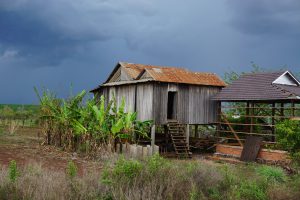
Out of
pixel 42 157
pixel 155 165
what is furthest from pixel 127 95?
pixel 155 165

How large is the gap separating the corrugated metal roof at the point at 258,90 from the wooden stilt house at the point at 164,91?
108 centimetres

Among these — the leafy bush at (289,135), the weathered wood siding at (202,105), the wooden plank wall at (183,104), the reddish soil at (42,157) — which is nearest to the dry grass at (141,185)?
the reddish soil at (42,157)

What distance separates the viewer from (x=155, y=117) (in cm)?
2112

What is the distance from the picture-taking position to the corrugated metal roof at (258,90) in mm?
19234

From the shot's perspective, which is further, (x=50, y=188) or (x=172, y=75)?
(x=172, y=75)

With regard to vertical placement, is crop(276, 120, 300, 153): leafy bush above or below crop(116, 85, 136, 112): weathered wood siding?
below

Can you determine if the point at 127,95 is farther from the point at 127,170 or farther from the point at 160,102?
the point at 127,170

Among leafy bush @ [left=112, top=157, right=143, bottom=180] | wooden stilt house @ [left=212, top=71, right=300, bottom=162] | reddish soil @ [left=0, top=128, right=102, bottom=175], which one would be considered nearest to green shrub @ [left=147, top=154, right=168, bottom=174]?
leafy bush @ [left=112, top=157, right=143, bottom=180]

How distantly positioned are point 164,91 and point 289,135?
6994 millimetres

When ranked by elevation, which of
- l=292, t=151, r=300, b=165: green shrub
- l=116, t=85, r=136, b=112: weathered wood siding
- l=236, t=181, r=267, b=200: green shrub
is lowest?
l=236, t=181, r=267, b=200: green shrub

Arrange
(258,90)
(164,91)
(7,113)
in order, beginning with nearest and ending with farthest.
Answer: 1. (258,90)
2. (164,91)
3. (7,113)

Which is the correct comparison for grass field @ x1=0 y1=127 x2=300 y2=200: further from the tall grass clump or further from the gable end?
the gable end

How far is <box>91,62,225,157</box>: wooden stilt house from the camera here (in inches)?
834

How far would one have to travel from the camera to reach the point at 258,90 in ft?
67.7
